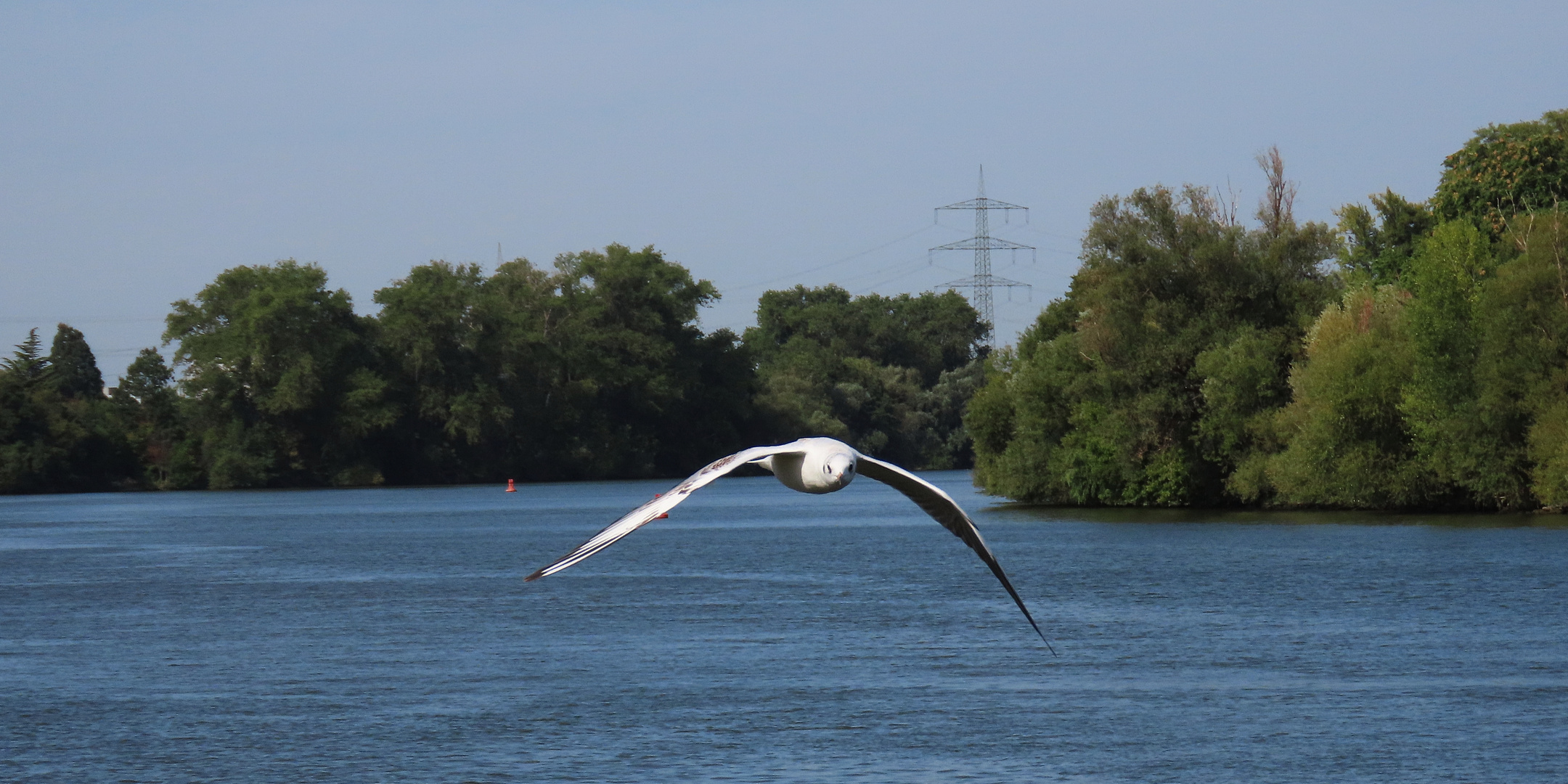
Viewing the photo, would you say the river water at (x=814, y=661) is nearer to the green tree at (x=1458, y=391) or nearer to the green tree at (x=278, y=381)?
the green tree at (x=1458, y=391)

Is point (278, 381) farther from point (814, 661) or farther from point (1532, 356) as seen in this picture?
point (814, 661)

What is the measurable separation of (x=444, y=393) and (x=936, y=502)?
129249mm

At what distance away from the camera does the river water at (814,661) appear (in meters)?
29.0

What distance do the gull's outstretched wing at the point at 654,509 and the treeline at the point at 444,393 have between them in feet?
396

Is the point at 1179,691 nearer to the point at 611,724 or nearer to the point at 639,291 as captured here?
the point at 611,724

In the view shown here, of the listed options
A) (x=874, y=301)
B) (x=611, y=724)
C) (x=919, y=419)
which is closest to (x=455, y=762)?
(x=611, y=724)

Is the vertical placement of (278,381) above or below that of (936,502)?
above

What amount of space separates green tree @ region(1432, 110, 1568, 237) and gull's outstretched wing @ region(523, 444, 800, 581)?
70.7 meters

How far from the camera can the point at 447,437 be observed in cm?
14025

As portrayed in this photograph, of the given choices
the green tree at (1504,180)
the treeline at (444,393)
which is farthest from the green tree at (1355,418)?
the treeline at (444,393)

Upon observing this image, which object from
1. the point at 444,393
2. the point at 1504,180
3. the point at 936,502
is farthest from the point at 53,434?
the point at 936,502

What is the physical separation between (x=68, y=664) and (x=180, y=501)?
88.8 meters

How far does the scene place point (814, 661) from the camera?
128 ft

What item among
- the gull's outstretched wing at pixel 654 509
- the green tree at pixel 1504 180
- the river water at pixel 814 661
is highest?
the green tree at pixel 1504 180
